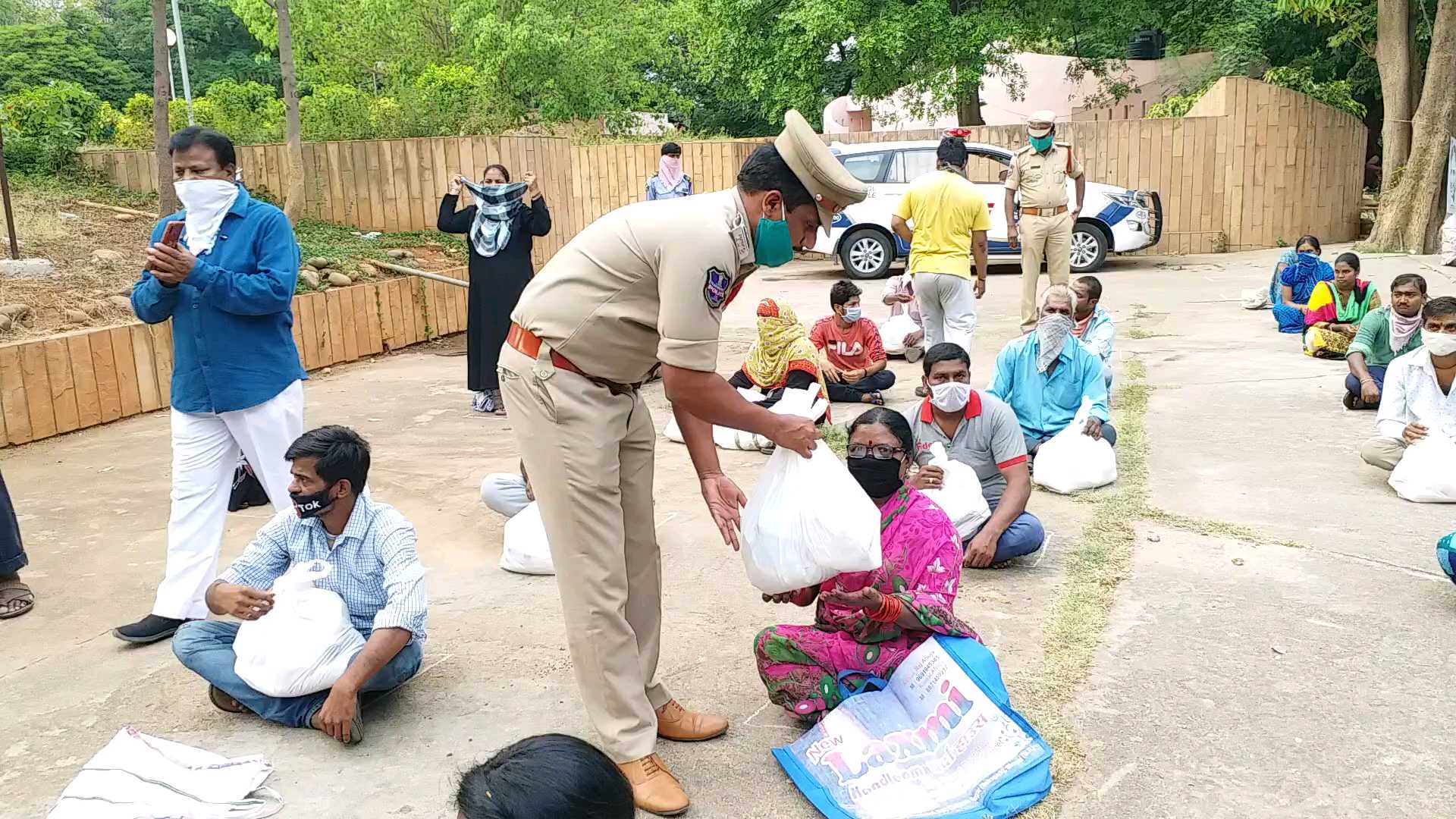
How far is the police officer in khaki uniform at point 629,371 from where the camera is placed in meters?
2.85

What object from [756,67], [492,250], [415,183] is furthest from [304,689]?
[756,67]

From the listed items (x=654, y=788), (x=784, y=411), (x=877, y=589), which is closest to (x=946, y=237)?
(x=784, y=411)

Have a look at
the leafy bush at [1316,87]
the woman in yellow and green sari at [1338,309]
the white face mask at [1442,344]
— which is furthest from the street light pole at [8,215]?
the leafy bush at [1316,87]

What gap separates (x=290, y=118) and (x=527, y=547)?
370 inches

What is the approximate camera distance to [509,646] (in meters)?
4.22

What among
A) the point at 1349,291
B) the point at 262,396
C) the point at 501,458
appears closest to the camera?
the point at 262,396

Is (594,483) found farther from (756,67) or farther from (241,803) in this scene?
(756,67)

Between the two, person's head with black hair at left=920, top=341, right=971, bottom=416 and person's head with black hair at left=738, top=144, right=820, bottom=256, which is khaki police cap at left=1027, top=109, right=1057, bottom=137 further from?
person's head with black hair at left=738, top=144, right=820, bottom=256

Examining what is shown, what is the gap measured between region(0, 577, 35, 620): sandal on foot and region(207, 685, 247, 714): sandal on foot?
151 cm

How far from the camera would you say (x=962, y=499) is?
4.93 m

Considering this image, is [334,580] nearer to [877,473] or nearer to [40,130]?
[877,473]

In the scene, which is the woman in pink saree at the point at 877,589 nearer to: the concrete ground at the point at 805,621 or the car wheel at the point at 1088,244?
the concrete ground at the point at 805,621

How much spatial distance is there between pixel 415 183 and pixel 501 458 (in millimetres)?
7782

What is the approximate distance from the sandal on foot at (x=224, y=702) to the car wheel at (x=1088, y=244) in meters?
13.1
